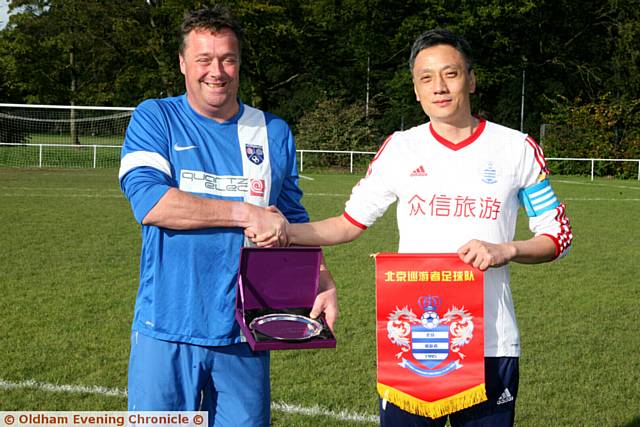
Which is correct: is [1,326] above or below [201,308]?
below

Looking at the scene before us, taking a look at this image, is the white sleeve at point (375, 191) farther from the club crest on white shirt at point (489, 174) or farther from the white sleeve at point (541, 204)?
the white sleeve at point (541, 204)

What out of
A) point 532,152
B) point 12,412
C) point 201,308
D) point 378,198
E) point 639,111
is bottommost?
point 12,412

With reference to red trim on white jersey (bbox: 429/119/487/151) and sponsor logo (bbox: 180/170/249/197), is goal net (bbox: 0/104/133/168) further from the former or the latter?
red trim on white jersey (bbox: 429/119/487/151)

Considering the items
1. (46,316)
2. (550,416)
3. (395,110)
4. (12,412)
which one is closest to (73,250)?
(46,316)

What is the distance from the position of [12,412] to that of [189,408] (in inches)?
98.1

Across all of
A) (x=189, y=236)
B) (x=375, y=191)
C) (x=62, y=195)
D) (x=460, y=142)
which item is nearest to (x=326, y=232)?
(x=375, y=191)

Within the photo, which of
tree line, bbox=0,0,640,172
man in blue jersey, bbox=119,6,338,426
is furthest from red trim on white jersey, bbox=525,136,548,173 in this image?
tree line, bbox=0,0,640,172

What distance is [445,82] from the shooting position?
8.83 ft

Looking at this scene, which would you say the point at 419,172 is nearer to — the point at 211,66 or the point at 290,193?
the point at 290,193

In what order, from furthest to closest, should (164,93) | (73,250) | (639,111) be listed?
(164,93) → (639,111) → (73,250)

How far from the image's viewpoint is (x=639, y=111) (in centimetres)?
3394

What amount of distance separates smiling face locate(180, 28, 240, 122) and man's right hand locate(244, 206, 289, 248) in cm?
48

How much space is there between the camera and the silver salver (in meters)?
2.59

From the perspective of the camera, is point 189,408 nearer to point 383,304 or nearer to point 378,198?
point 383,304
